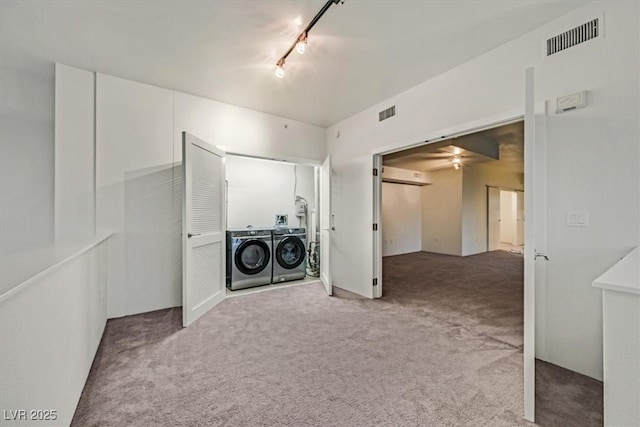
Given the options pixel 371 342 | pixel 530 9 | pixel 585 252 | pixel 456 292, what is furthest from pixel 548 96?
pixel 456 292

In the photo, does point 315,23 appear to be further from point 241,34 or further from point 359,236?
point 359,236

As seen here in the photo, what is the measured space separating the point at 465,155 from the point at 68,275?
260 inches

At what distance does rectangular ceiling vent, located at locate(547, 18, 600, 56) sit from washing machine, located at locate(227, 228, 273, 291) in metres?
3.83

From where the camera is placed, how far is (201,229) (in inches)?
123

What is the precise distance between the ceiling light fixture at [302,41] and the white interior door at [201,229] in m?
1.20

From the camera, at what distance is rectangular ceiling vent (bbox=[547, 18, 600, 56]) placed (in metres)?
1.89

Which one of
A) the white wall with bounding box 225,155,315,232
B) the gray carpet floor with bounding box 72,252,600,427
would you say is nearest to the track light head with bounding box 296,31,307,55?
the gray carpet floor with bounding box 72,252,600,427

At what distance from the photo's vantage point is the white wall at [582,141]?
1764 mm

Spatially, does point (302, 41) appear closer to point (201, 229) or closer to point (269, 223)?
point (201, 229)

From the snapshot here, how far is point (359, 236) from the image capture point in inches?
154

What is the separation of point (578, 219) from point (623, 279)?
1.14m

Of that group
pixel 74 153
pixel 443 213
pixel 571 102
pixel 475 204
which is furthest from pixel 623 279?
pixel 475 204

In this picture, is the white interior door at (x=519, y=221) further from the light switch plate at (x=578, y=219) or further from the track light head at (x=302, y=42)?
Answer: the track light head at (x=302, y=42)

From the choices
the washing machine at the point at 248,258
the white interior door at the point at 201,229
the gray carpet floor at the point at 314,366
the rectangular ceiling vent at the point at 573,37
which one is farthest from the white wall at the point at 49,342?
the rectangular ceiling vent at the point at 573,37
